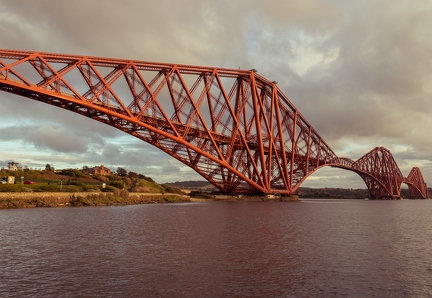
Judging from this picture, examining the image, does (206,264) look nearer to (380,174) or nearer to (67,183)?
(67,183)

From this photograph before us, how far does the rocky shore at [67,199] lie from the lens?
50.2 meters

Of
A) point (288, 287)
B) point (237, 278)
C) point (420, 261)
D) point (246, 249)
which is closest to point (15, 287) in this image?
point (237, 278)

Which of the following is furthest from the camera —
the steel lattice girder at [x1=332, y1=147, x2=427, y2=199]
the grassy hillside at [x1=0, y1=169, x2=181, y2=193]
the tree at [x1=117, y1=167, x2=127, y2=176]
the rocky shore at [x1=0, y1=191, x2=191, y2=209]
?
the steel lattice girder at [x1=332, y1=147, x2=427, y2=199]

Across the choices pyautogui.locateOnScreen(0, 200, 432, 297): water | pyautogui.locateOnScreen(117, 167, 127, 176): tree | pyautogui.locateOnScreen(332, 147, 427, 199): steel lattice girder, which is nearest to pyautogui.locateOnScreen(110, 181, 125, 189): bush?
pyautogui.locateOnScreen(117, 167, 127, 176): tree

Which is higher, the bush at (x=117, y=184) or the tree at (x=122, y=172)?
the tree at (x=122, y=172)

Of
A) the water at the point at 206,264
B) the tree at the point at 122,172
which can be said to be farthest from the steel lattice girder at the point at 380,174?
the water at the point at 206,264

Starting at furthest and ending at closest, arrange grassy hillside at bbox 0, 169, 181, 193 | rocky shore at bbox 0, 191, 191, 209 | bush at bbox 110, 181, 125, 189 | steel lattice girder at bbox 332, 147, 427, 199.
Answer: steel lattice girder at bbox 332, 147, 427, 199 < bush at bbox 110, 181, 125, 189 < grassy hillside at bbox 0, 169, 181, 193 < rocky shore at bbox 0, 191, 191, 209

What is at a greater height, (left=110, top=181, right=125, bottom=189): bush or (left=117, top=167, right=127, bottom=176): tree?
(left=117, top=167, right=127, bottom=176): tree

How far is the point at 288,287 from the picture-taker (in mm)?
14000

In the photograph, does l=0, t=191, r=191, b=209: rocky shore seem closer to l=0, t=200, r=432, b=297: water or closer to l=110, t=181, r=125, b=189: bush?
l=110, t=181, r=125, b=189: bush

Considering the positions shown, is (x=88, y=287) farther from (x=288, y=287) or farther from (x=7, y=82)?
(x=7, y=82)

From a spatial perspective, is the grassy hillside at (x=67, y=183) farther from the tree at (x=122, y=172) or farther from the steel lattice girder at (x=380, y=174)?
the steel lattice girder at (x=380, y=174)

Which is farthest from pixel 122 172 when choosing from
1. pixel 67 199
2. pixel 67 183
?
pixel 67 199

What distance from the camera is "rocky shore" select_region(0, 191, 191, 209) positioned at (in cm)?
5025
